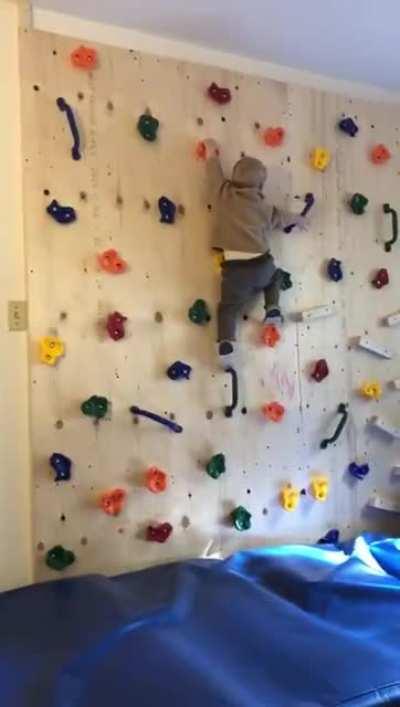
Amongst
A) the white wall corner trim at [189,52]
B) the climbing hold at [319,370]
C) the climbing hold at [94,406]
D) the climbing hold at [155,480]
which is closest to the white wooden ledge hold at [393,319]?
the climbing hold at [319,370]

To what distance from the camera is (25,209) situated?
2.08 meters

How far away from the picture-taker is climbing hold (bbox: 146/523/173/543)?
225 centimetres

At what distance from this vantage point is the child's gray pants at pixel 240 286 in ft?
7.54

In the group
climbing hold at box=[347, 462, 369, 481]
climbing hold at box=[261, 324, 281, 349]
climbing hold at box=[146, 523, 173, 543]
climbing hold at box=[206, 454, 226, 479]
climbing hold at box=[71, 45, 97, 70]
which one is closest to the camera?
climbing hold at box=[71, 45, 97, 70]

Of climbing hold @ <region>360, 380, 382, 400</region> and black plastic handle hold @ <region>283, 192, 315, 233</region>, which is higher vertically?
black plastic handle hold @ <region>283, 192, 315, 233</region>

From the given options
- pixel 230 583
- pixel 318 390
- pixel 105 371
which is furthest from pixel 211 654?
pixel 318 390

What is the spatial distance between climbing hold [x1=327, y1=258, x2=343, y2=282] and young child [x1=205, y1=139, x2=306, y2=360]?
0.33 m

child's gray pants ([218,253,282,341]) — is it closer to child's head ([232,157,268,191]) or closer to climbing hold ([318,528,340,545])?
child's head ([232,157,268,191])

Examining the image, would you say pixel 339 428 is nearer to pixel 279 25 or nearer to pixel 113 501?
pixel 113 501

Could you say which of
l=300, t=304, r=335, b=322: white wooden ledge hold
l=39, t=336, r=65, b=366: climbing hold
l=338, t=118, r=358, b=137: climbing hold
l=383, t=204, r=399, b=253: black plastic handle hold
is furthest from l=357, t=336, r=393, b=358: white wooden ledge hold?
l=39, t=336, r=65, b=366: climbing hold

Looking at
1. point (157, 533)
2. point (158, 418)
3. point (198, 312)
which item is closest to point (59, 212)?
point (198, 312)

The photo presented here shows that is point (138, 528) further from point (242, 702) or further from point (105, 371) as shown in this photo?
point (242, 702)

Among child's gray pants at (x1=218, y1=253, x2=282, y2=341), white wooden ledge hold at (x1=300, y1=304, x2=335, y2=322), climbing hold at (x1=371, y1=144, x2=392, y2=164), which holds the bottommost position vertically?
white wooden ledge hold at (x1=300, y1=304, x2=335, y2=322)

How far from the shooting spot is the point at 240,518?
94.5 inches
